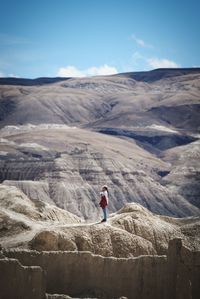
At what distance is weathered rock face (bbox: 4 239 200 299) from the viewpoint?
22906 millimetres

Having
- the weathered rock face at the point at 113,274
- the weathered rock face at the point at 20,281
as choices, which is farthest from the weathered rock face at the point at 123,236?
the weathered rock face at the point at 20,281

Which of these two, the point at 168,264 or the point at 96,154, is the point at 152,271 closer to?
the point at 168,264

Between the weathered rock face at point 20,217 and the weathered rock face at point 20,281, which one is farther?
the weathered rock face at point 20,217

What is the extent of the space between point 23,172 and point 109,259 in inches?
4202

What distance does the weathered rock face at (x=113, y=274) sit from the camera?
2291 centimetres

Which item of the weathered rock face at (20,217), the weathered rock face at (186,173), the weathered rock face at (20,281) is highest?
the weathered rock face at (20,281)

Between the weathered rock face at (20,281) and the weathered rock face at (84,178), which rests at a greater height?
the weathered rock face at (20,281)

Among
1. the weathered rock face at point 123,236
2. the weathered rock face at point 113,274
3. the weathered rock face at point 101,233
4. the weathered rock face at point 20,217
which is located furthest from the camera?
the weathered rock face at point 20,217

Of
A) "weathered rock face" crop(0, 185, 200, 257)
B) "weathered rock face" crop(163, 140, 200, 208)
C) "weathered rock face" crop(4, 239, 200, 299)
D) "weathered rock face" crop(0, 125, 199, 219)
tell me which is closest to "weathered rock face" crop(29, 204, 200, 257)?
"weathered rock face" crop(0, 185, 200, 257)

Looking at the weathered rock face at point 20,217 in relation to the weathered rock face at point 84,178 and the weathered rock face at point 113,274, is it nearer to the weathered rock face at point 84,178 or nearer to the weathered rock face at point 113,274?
the weathered rock face at point 113,274

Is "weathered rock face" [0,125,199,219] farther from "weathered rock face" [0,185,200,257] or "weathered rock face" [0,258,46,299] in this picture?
"weathered rock face" [0,258,46,299]

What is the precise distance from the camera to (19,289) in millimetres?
19547

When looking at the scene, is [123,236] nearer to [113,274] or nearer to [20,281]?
[113,274]

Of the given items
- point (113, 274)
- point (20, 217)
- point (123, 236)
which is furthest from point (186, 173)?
point (113, 274)
